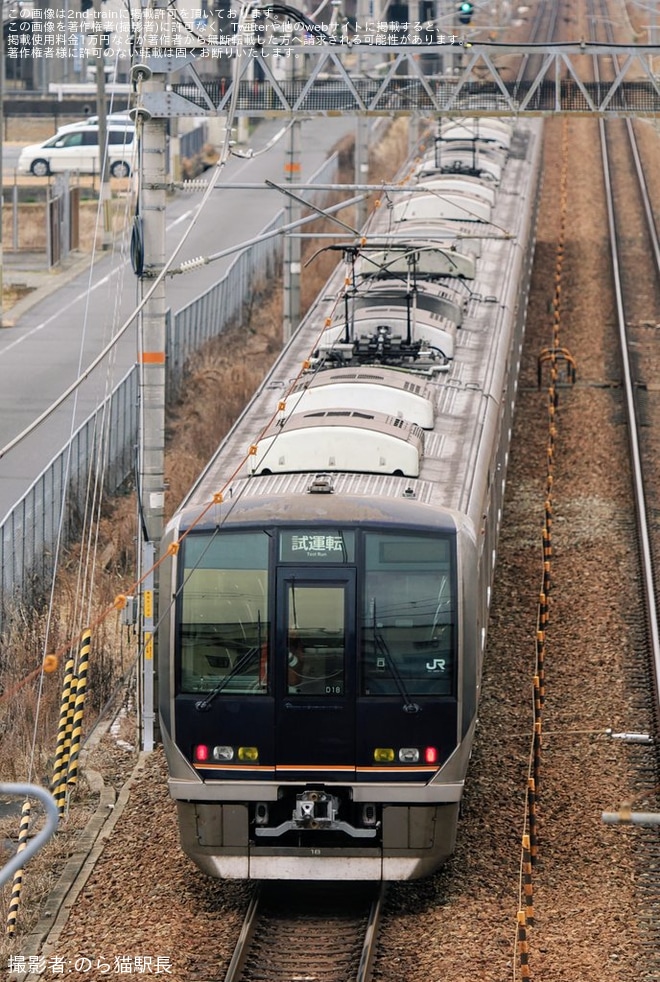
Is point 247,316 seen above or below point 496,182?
below

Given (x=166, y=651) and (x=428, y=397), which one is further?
(x=428, y=397)

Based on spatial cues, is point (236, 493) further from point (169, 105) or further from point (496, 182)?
point (496, 182)

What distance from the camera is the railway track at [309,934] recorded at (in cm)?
1009

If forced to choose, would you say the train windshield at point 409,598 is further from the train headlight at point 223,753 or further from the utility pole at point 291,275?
the utility pole at point 291,275

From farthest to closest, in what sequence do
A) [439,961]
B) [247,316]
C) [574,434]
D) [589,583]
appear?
1. [247,316]
2. [574,434]
3. [589,583]
4. [439,961]

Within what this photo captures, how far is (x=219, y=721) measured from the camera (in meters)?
10.6

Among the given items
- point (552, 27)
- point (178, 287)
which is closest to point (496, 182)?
point (178, 287)

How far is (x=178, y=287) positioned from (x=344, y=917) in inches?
903

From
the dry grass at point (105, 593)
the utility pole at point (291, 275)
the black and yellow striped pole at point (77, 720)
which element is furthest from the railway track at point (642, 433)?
the utility pole at point (291, 275)

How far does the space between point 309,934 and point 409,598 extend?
2.20 metres

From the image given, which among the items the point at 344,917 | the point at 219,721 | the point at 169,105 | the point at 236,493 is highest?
the point at 169,105

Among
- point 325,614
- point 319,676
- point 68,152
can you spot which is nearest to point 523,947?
point 319,676

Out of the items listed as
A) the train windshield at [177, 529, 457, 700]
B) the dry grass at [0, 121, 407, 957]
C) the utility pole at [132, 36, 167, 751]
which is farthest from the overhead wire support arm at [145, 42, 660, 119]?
the train windshield at [177, 529, 457, 700]

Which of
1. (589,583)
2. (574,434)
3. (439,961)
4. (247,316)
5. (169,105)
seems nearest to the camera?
(439,961)
